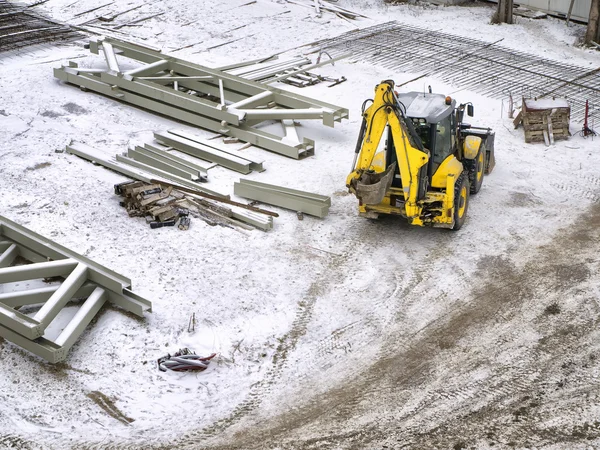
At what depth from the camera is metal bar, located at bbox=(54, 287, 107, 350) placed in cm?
1143

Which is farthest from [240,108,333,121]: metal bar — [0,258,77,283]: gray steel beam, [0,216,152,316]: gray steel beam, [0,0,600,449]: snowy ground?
[0,258,77,283]: gray steel beam

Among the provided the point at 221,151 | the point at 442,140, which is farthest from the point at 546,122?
the point at 221,151

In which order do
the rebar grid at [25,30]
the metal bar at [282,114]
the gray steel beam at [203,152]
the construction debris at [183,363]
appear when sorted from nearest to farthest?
1. the construction debris at [183,363]
2. the gray steel beam at [203,152]
3. the metal bar at [282,114]
4. the rebar grid at [25,30]

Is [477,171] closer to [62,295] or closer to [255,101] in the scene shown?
[255,101]

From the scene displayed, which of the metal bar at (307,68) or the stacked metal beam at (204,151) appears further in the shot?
the metal bar at (307,68)

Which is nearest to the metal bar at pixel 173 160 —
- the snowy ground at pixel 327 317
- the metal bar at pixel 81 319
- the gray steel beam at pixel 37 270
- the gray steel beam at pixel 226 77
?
the snowy ground at pixel 327 317

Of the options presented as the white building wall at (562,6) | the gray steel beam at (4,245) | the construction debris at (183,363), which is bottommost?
the construction debris at (183,363)

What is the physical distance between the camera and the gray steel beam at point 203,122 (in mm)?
17672

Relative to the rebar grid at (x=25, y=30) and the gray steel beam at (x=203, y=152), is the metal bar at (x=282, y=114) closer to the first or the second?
the gray steel beam at (x=203, y=152)

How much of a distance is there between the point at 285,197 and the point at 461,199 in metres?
3.36

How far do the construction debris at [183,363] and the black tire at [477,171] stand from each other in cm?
693

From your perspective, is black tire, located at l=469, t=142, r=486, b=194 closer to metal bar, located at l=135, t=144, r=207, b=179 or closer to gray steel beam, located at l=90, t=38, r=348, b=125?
gray steel beam, located at l=90, t=38, r=348, b=125

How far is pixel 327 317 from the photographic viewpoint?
493 inches

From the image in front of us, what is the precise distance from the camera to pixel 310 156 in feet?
58.4
